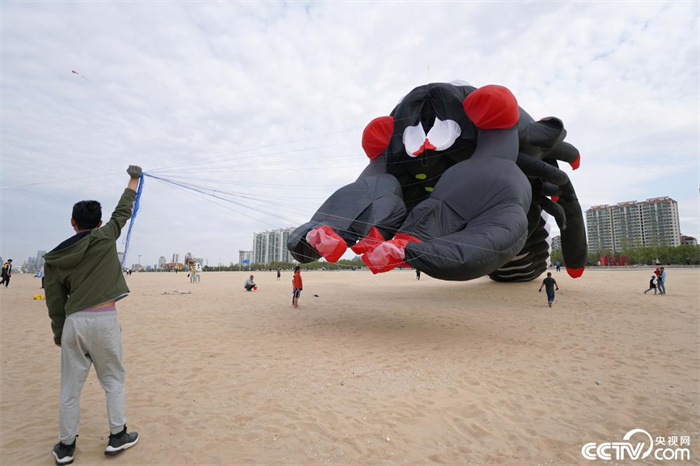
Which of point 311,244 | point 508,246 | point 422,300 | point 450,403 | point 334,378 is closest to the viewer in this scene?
point 450,403

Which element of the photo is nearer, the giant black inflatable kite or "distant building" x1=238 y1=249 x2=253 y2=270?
the giant black inflatable kite

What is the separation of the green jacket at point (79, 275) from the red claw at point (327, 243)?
3.94 meters

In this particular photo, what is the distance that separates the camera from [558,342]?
7242mm

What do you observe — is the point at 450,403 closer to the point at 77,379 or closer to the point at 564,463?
the point at 564,463

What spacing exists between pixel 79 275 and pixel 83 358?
0.63 metres

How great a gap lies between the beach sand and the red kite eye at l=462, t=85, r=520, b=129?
4837mm

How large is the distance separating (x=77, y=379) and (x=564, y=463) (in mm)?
4015

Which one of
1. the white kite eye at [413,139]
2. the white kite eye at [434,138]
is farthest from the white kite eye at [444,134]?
the white kite eye at [413,139]

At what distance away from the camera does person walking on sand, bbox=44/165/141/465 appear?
260 cm

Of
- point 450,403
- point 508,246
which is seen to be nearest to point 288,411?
point 450,403

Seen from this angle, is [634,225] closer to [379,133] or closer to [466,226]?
[379,133]

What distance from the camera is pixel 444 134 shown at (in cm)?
846

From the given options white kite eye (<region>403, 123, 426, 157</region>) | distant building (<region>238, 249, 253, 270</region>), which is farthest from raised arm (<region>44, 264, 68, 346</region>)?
distant building (<region>238, 249, 253, 270</region>)

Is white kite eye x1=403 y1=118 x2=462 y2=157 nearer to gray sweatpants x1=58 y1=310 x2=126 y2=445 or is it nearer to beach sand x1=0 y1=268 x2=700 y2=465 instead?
beach sand x1=0 y1=268 x2=700 y2=465
